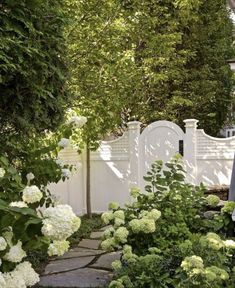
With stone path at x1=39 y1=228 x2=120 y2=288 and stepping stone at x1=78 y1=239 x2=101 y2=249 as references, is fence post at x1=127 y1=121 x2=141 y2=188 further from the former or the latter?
stone path at x1=39 y1=228 x2=120 y2=288

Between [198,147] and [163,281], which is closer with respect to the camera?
[163,281]

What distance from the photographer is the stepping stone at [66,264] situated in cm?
430

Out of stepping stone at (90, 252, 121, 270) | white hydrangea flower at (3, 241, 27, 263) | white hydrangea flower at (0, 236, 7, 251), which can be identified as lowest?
stepping stone at (90, 252, 121, 270)

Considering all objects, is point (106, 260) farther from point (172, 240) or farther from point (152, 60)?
point (152, 60)

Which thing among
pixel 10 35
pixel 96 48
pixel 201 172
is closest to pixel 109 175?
pixel 201 172

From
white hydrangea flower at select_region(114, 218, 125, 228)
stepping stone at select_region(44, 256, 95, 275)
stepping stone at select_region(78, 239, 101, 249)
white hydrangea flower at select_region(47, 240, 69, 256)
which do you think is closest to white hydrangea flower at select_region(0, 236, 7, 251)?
white hydrangea flower at select_region(47, 240, 69, 256)

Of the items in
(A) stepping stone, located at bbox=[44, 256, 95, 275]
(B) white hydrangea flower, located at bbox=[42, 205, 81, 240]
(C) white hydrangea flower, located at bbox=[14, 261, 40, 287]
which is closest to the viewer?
(B) white hydrangea flower, located at bbox=[42, 205, 81, 240]

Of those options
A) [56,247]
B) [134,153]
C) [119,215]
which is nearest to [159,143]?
[134,153]

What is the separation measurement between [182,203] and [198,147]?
3332mm

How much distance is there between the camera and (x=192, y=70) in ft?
32.1

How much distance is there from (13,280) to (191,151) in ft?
19.5

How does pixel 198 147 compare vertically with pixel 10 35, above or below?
below

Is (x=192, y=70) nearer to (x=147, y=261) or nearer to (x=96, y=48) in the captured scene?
(x=96, y=48)

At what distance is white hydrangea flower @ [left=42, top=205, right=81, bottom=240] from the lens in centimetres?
132
